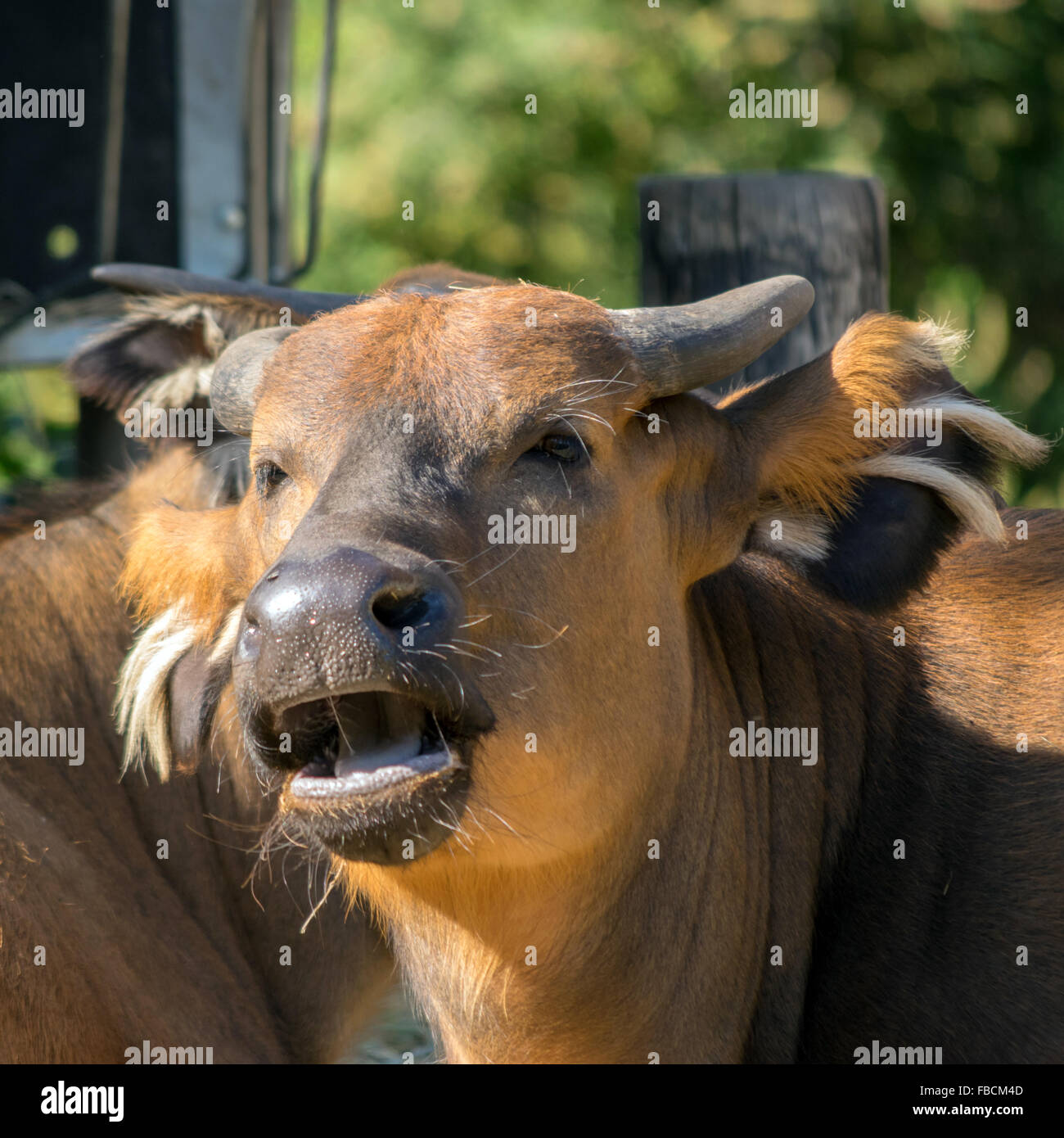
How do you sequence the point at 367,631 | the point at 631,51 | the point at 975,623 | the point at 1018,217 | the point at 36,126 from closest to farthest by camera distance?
the point at 367,631
the point at 975,623
the point at 36,126
the point at 1018,217
the point at 631,51

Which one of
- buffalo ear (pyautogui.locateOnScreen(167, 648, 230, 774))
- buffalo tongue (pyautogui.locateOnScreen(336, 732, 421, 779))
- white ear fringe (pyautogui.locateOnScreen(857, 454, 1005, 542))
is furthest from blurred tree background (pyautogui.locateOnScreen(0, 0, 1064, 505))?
white ear fringe (pyautogui.locateOnScreen(857, 454, 1005, 542))

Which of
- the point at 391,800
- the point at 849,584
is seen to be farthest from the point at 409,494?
the point at 849,584

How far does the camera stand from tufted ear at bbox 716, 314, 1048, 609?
344cm

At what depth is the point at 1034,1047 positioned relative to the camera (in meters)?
3.29

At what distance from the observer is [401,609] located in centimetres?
271

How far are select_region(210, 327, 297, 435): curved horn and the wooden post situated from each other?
2.22m

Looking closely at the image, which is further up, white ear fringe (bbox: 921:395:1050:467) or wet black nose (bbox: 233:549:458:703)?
white ear fringe (bbox: 921:395:1050:467)

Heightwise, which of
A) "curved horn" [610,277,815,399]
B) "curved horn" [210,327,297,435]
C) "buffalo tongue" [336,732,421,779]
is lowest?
"buffalo tongue" [336,732,421,779]

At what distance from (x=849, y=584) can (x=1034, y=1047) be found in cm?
117

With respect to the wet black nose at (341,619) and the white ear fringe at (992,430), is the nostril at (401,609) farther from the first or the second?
the white ear fringe at (992,430)

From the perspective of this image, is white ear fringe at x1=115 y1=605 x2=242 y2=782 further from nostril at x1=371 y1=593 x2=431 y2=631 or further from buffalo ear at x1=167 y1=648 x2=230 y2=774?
nostril at x1=371 y1=593 x2=431 y2=631

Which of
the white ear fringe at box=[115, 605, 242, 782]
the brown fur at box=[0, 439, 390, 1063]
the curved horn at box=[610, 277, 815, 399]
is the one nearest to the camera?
the curved horn at box=[610, 277, 815, 399]

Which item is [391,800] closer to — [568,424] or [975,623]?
[568,424]
